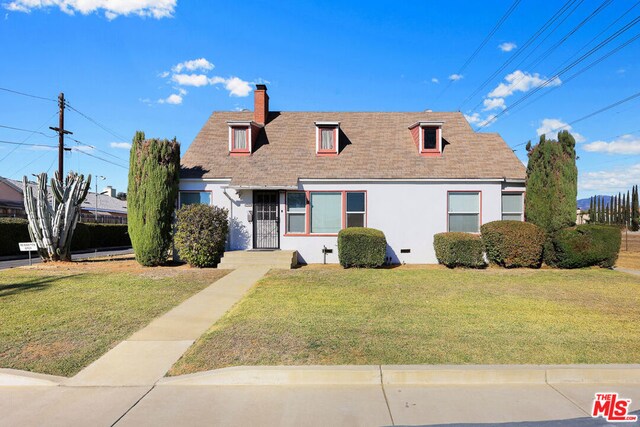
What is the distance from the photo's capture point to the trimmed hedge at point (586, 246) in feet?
40.8

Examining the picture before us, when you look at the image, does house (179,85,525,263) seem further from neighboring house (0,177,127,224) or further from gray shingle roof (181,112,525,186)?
neighboring house (0,177,127,224)

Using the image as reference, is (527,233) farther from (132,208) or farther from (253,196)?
(132,208)

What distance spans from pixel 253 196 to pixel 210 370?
402 inches

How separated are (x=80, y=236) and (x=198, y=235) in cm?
1792

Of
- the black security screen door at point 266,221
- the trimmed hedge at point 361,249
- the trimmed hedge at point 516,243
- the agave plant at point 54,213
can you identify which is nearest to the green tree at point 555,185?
the trimmed hedge at point 516,243

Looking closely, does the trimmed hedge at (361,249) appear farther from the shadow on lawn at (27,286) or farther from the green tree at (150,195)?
the shadow on lawn at (27,286)

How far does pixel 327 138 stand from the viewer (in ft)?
51.5

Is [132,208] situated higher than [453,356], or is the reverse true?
[132,208]

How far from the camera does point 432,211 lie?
14375mm

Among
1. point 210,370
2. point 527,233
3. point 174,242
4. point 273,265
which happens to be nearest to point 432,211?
point 527,233

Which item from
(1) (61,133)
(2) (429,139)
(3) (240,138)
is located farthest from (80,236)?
(2) (429,139)

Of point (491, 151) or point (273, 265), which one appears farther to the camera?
point (491, 151)

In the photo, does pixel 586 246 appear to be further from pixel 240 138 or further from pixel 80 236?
pixel 80 236

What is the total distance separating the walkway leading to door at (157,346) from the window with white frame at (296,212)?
19.1ft
